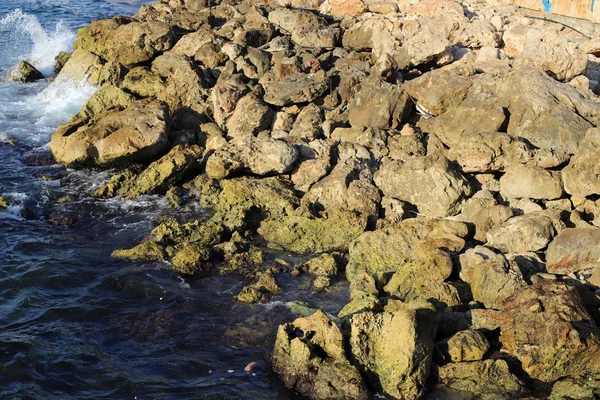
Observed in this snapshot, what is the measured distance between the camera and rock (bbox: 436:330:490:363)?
40.0 ft

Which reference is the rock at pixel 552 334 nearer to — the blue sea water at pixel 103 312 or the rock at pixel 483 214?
the rock at pixel 483 214

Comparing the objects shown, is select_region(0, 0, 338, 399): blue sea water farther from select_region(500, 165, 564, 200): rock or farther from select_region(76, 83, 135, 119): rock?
select_region(500, 165, 564, 200): rock

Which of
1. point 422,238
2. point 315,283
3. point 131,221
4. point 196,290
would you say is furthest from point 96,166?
point 422,238

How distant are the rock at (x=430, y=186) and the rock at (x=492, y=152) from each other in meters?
0.48

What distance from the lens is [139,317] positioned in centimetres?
1394

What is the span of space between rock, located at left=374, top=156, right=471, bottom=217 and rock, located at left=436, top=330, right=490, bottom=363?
5.13m

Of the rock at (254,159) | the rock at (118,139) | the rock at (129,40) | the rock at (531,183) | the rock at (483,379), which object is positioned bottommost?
the rock at (483,379)

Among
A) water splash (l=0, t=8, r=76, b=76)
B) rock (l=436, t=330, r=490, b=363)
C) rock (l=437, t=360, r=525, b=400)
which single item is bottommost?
rock (l=437, t=360, r=525, b=400)

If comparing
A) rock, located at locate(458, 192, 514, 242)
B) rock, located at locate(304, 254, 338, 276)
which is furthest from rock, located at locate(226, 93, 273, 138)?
rock, located at locate(458, 192, 514, 242)

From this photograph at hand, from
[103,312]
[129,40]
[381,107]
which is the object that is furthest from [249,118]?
[103,312]

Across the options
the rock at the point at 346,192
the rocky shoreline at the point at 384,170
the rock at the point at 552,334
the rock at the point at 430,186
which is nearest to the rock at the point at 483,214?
the rocky shoreline at the point at 384,170

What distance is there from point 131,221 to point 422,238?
324 inches

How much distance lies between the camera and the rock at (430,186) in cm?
1692

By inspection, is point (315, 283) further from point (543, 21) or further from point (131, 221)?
point (543, 21)
